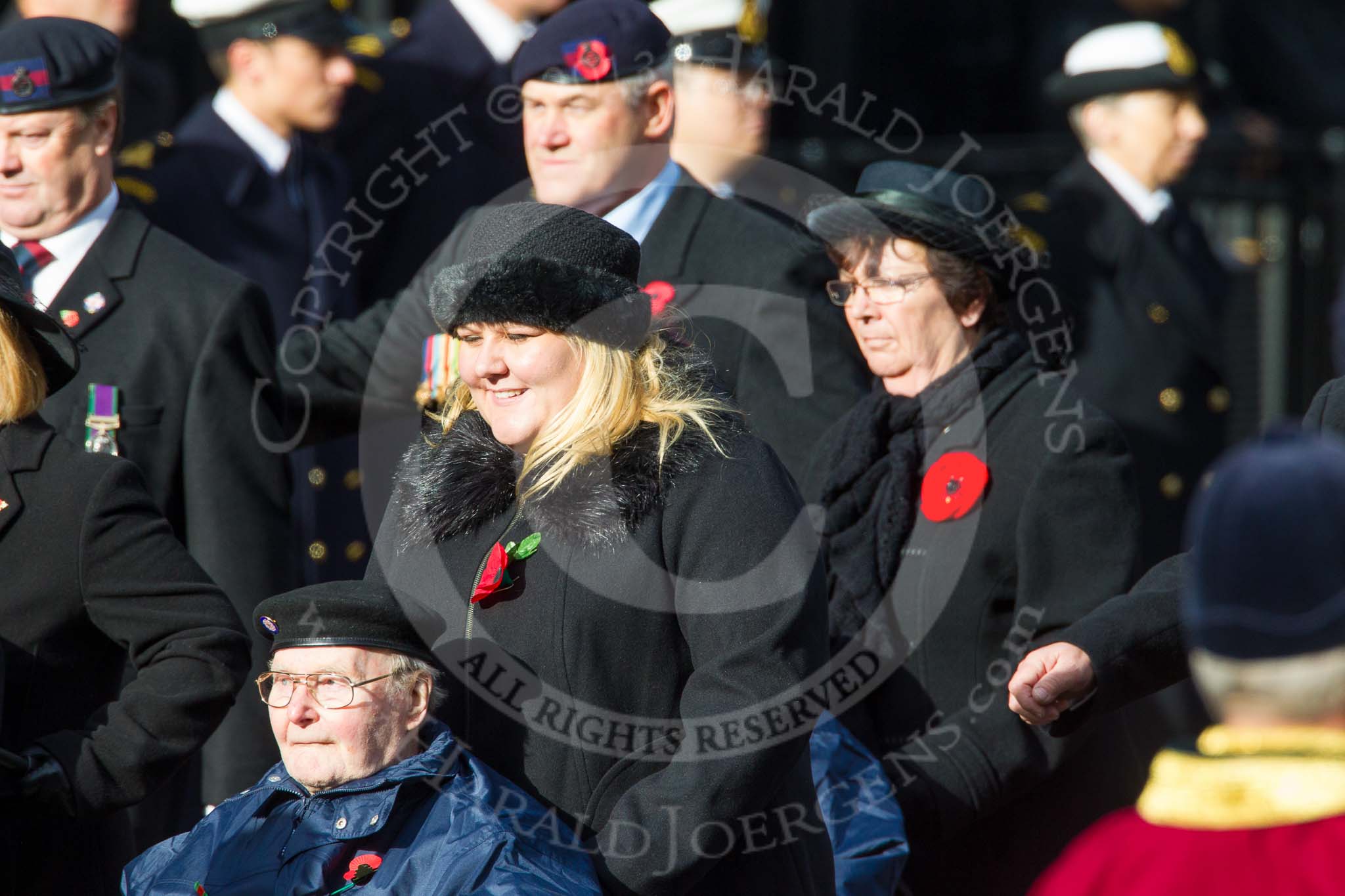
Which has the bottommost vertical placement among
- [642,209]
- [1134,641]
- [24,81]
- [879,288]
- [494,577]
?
[1134,641]

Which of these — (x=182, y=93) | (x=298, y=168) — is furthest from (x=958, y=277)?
(x=182, y=93)

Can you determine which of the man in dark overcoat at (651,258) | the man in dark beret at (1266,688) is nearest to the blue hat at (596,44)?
the man in dark overcoat at (651,258)

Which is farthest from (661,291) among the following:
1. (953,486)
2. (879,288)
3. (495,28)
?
(495,28)

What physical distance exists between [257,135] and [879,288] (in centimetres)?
223

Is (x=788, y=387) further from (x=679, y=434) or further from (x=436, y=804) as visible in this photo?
(x=436, y=804)

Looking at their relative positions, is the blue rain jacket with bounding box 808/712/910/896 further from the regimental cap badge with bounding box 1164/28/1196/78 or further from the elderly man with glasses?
the regimental cap badge with bounding box 1164/28/1196/78

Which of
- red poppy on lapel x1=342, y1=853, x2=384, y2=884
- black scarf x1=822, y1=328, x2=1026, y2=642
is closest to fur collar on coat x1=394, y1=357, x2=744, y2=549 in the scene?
red poppy on lapel x1=342, y1=853, x2=384, y2=884

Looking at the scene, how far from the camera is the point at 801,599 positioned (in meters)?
2.86

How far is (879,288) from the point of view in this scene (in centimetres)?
393

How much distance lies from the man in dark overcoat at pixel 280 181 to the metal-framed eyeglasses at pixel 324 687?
2113 mm

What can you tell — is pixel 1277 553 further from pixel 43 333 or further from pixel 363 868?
pixel 43 333

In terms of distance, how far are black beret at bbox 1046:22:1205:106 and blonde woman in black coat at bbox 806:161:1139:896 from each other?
231 cm

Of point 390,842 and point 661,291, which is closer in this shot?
point 390,842

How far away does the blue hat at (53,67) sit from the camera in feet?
13.2
